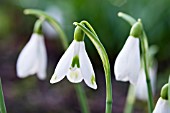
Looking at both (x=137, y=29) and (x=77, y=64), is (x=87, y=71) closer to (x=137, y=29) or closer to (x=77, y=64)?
(x=77, y=64)

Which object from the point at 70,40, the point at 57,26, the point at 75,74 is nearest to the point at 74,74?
the point at 75,74

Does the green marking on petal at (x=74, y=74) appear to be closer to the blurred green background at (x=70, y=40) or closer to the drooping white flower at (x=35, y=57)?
the drooping white flower at (x=35, y=57)

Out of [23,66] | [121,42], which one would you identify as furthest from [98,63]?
[23,66]

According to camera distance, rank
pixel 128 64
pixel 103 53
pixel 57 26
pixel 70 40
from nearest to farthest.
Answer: pixel 103 53, pixel 128 64, pixel 57 26, pixel 70 40

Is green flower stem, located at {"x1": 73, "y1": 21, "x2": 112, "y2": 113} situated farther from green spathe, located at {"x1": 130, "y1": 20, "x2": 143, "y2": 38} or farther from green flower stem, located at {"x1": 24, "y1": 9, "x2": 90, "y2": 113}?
green flower stem, located at {"x1": 24, "y1": 9, "x2": 90, "y2": 113}

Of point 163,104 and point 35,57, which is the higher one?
point 35,57

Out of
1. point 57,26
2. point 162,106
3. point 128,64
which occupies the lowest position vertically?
point 162,106

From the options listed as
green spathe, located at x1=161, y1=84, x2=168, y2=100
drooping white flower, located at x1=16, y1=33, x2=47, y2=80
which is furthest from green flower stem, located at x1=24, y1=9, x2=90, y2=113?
green spathe, located at x1=161, y1=84, x2=168, y2=100
